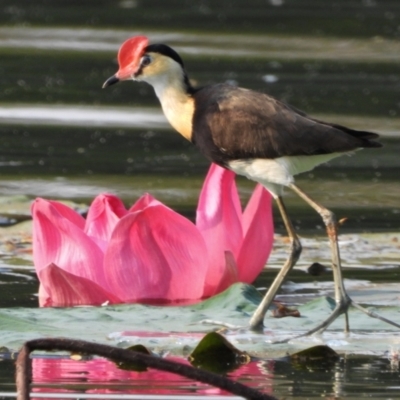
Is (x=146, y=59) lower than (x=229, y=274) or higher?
higher

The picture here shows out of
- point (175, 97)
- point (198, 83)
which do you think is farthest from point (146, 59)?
point (198, 83)

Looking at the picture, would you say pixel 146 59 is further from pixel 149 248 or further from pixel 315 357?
pixel 315 357

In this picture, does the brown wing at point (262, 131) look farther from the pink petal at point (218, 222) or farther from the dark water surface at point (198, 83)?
the dark water surface at point (198, 83)

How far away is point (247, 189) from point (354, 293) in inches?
111

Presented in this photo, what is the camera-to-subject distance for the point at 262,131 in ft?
15.5

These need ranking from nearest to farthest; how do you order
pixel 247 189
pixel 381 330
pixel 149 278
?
pixel 381 330 < pixel 149 278 < pixel 247 189

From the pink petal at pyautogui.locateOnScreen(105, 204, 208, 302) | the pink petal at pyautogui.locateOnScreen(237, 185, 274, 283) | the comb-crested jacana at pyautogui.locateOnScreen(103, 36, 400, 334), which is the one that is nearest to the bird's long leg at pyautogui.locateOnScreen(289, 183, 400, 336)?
the comb-crested jacana at pyautogui.locateOnScreen(103, 36, 400, 334)

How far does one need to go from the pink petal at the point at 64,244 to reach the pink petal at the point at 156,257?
0.06 metres

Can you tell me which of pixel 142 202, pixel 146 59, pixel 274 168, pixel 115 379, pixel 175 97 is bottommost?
pixel 115 379

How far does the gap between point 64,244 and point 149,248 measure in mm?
275

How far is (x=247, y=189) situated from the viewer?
762 cm

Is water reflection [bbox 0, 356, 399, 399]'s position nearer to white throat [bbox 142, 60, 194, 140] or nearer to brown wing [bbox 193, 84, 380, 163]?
brown wing [bbox 193, 84, 380, 163]

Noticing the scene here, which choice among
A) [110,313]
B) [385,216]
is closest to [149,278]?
[110,313]

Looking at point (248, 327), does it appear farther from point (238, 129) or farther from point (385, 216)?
point (385, 216)
